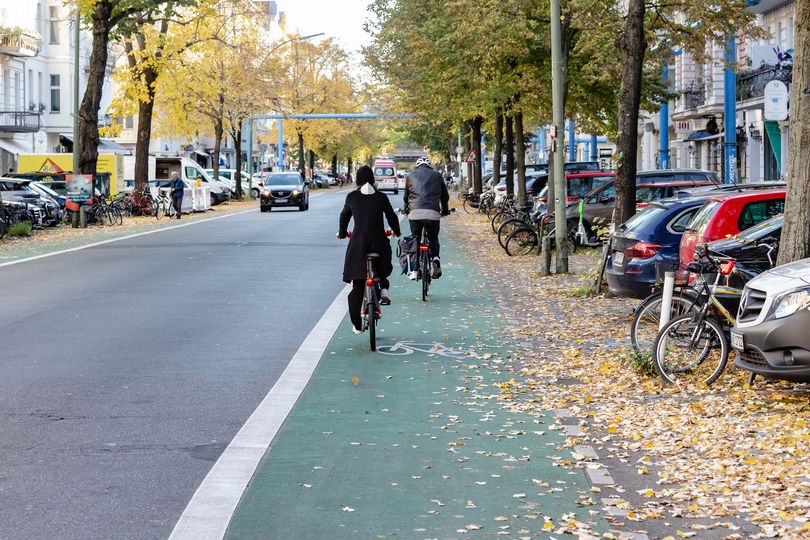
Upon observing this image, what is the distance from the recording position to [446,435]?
8.62 metres

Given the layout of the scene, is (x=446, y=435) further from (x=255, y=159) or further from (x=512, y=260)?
(x=255, y=159)

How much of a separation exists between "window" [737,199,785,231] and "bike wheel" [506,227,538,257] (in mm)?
12419

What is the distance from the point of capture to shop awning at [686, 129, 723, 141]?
171ft

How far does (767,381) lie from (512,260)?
618 inches

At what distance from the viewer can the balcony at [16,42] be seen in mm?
62544

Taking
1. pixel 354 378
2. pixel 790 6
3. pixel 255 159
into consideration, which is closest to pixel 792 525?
pixel 354 378

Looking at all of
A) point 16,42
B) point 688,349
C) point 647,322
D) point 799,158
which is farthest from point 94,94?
point 688,349

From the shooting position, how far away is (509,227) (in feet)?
93.9

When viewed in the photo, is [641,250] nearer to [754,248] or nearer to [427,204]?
[754,248]

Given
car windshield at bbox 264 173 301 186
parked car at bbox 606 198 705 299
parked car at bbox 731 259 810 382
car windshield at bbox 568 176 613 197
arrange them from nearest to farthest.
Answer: parked car at bbox 731 259 810 382, parked car at bbox 606 198 705 299, car windshield at bbox 568 176 613 197, car windshield at bbox 264 173 301 186

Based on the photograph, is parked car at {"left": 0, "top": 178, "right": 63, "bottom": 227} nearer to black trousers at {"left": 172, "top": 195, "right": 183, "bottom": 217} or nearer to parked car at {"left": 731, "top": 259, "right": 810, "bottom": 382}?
black trousers at {"left": 172, "top": 195, "right": 183, "bottom": 217}

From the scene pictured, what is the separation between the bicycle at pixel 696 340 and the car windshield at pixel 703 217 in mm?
3913

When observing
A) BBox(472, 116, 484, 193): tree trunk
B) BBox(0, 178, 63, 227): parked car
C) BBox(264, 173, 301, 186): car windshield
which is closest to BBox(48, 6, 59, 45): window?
BBox(264, 173, 301, 186): car windshield

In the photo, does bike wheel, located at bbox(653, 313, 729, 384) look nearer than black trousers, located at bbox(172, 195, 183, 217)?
Yes
